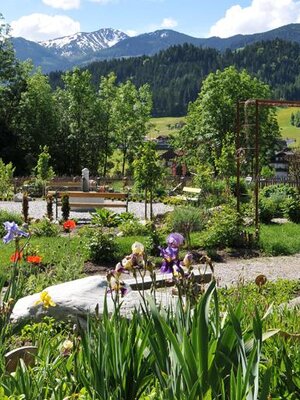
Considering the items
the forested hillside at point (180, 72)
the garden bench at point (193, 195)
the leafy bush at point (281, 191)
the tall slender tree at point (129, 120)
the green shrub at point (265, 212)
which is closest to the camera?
the green shrub at point (265, 212)

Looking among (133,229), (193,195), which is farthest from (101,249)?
(193,195)

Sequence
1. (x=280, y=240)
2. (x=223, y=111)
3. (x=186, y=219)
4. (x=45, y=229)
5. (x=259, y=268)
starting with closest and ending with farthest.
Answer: (x=259, y=268) → (x=280, y=240) → (x=45, y=229) → (x=186, y=219) → (x=223, y=111)

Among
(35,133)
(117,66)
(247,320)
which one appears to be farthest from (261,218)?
(117,66)

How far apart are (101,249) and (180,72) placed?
587ft

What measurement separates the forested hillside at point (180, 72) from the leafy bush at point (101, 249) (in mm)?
140964

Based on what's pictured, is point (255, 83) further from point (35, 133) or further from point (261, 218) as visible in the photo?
point (261, 218)

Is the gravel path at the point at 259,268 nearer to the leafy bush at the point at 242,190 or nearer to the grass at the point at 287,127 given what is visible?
the leafy bush at the point at 242,190

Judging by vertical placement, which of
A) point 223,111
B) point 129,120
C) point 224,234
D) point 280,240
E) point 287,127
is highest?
point 287,127

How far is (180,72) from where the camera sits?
18550 cm

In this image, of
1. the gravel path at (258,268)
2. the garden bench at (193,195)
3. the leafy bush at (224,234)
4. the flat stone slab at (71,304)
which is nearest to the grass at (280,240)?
the gravel path at (258,268)

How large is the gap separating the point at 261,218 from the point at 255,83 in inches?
1354

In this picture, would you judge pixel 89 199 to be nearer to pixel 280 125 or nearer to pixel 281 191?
pixel 281 191

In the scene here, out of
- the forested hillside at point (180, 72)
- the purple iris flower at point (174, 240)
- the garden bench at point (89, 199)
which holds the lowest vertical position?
the garden bench at point (89, 199)

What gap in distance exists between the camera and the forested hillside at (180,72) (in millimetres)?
165000
